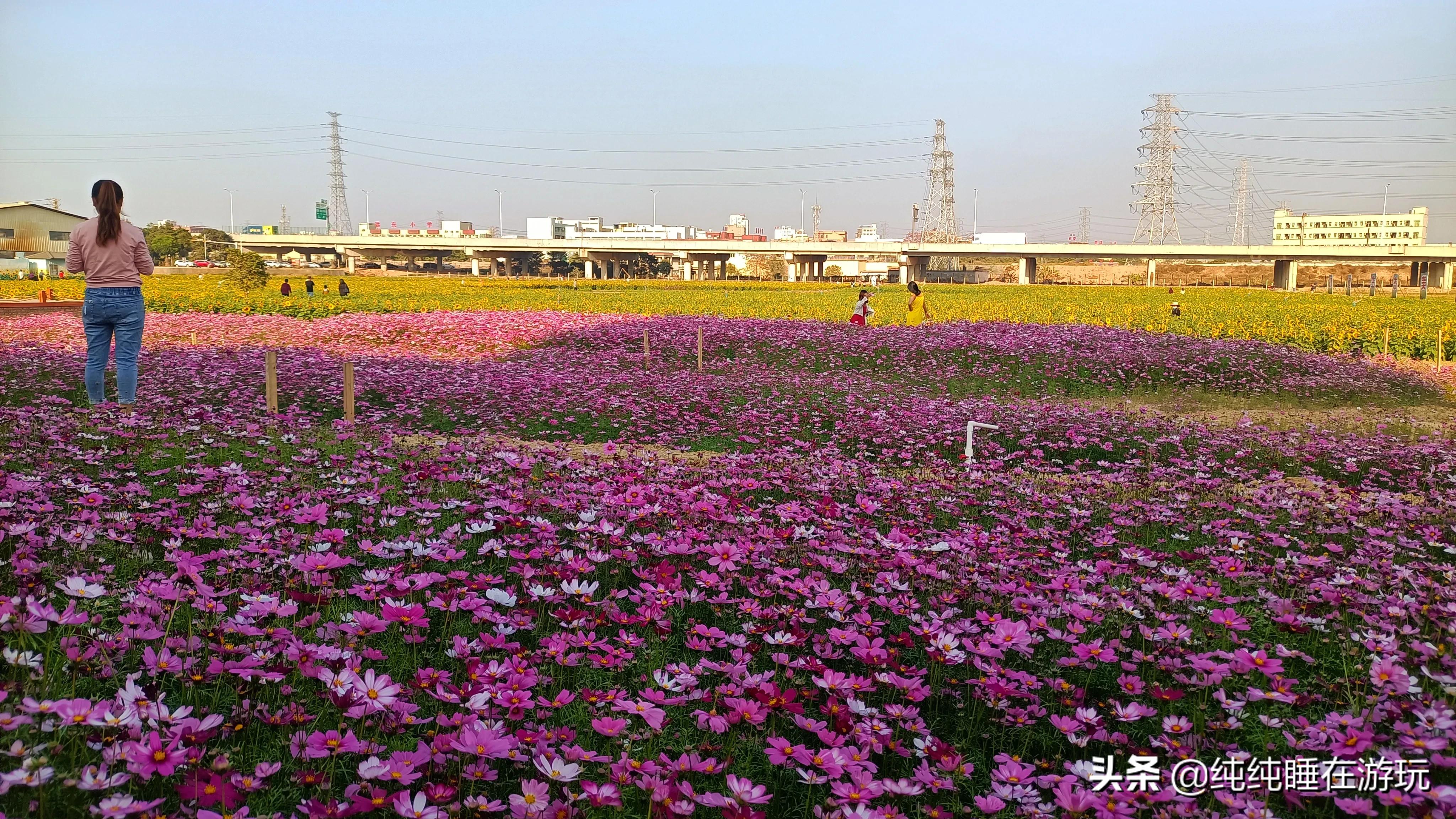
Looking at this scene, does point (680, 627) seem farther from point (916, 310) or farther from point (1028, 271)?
point (1028, 271)

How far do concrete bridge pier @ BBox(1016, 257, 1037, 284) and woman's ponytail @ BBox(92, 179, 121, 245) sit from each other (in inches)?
3616

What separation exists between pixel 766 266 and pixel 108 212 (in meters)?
129

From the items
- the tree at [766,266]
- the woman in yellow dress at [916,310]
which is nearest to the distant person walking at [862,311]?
the woman in yellow dress at [916,310]

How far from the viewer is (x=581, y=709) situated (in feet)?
9.01

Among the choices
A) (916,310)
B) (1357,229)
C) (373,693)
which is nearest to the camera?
(373,693)

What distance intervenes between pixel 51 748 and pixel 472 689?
909mm

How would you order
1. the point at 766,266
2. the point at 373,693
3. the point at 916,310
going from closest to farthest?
the point at 373,693, the point at 916,310, the point at 766,266

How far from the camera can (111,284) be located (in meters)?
7.56

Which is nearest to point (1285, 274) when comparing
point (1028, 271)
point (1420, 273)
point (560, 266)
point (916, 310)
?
point (1420, 273)

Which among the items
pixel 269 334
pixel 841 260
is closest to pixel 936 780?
pixel 269 334

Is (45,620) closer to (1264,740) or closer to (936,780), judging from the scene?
(936,780)

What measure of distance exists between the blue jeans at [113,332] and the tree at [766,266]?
407 feet

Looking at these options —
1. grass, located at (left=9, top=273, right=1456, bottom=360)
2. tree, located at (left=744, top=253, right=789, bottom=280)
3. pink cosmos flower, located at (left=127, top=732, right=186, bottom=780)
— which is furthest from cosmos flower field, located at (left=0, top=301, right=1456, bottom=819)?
tree, located at (left=744, top=253, right=789, bottom=280)

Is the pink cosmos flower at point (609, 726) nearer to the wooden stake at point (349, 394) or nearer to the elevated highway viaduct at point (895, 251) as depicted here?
the wooden stake at point (349, 394)
